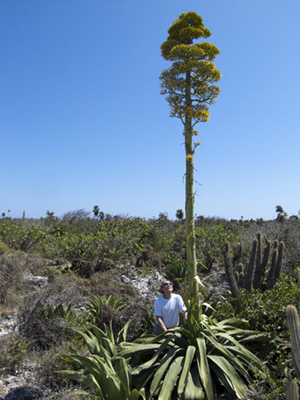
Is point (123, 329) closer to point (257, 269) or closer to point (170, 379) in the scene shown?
A: point (170, 379)

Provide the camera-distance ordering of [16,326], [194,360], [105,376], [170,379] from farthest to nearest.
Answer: [16,326], [194,360], [105,376], [170,379]

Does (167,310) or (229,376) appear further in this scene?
(167,310)

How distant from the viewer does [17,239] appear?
956 cm

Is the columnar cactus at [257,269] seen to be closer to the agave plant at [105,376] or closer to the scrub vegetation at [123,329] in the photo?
the scrub vegetation at [123,329]

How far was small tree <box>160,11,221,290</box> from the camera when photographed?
13.5 feet

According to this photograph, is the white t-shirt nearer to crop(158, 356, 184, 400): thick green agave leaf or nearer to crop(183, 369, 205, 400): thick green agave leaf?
crop(158, 356, 184, 400): thick green agave leaf

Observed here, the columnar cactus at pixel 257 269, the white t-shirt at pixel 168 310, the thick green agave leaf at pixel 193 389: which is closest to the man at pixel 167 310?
the white t-shirt at pixel 168 310

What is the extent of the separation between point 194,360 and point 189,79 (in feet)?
12.0

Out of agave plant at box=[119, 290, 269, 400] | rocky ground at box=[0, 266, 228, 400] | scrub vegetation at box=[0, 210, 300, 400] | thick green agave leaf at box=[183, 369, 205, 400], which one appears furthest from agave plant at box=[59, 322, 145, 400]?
thick green agave leaf at box=[183, 369, 205, 400]

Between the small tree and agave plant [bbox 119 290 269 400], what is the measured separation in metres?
0.77

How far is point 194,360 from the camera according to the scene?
13.4 feet

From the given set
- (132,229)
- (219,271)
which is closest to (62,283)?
(132,229)

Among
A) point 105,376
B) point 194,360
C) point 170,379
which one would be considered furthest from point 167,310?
point 105,376

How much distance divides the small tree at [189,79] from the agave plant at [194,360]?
0.77m
